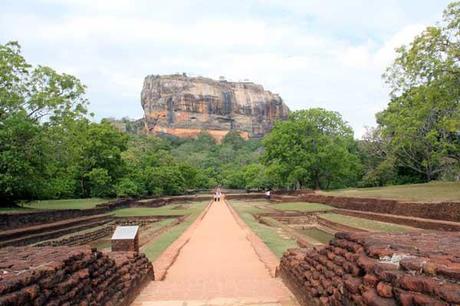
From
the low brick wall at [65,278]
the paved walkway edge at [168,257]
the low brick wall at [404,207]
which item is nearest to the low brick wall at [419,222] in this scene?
the low brick wall at [404,207]

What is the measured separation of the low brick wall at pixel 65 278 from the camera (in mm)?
3508

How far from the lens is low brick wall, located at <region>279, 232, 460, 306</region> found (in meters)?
2.94

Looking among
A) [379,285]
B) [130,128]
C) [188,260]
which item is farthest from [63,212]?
[130,128]

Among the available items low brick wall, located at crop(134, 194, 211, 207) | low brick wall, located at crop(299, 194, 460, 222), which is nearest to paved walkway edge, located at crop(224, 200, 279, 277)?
low brick wall, located at crop(299, 194, 460, 222)

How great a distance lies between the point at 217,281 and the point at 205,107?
147 m

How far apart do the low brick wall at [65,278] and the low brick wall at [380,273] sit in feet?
9.01

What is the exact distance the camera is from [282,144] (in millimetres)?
39375

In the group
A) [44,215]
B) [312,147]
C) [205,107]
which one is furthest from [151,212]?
[205,107]

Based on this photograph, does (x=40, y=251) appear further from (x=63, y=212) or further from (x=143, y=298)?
(x=63, y=212)

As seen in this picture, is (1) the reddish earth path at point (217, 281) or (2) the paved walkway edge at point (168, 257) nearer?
(1) the reddish earth path at point (217, 281)

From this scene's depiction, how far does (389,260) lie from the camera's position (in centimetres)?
379

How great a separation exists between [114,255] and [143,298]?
4.17ft

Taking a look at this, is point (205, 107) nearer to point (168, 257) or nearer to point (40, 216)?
point (40, 216)

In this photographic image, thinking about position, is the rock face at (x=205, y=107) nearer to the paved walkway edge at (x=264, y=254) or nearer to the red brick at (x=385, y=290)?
the paved walkway edge at (x=264, y=254)
